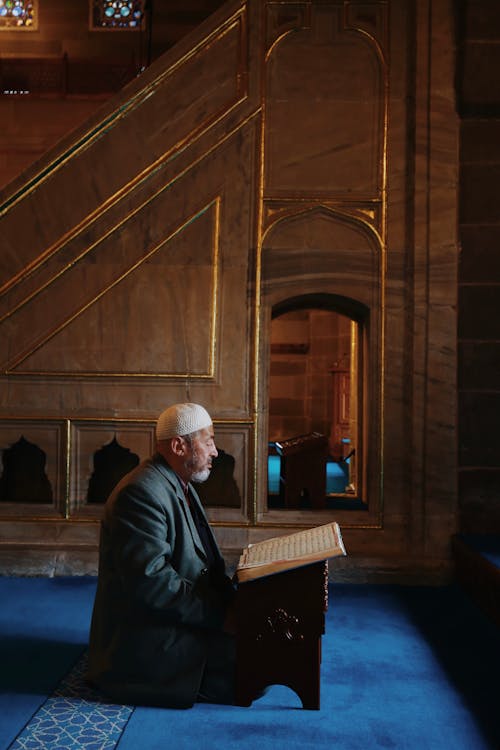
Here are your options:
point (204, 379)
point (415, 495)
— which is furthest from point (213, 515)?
point (415, 495)

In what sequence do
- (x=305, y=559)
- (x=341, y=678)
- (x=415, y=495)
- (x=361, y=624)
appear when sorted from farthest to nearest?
(x=415, y=495) → (x=361, y=624) → (x=341, y=678) → (x=305, y=559)

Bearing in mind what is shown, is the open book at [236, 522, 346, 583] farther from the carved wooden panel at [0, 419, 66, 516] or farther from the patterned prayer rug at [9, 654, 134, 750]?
the carved wooden panel at [0, 419, 66, 516]

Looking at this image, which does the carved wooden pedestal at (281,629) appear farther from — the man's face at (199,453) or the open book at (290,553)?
the man's face at (199,453)

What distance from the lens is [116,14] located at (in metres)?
10.9

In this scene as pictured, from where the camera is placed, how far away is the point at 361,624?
4691 millimetres

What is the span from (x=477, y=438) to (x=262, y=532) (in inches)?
71.8

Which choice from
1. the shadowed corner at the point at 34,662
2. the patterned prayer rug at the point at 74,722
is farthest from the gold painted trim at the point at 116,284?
the patterned prayer rug at the point at 74,722

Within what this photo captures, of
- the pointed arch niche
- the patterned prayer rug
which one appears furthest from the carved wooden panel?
the patterned prayer rug

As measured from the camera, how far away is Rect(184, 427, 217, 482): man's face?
137 inches

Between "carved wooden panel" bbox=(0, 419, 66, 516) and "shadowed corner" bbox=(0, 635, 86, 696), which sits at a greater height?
"carved wooden panel" bbox=(0, 419, 66, 516)

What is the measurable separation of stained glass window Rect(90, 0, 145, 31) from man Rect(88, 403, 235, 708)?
9.09 m

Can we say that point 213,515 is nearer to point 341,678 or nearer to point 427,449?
point 427,449

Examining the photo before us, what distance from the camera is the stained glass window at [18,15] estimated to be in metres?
10.9

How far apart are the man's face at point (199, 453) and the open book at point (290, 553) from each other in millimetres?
438
